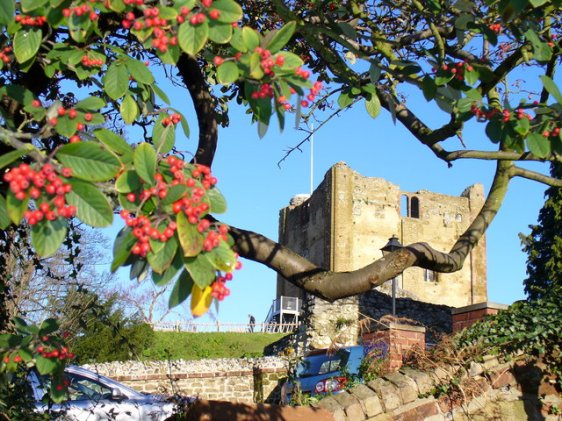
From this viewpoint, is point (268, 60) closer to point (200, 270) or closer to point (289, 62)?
point (289, 62)

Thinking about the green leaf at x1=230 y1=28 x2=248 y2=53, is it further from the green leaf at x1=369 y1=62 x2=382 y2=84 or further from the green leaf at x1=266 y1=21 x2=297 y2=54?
the green leaf at x1=369 y1=62 x2=382 y2=84

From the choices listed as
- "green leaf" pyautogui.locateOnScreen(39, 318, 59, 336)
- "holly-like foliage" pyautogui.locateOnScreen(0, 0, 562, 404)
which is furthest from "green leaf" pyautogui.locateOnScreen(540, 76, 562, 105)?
"green leaf" pyautogui.locateOnScreen(39, 318, 59, 336)

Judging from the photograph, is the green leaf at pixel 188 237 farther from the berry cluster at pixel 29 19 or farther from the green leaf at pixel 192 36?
the berry cluster at pixel 29 19

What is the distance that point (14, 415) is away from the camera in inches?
206

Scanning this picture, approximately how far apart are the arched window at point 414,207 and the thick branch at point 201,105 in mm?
45080

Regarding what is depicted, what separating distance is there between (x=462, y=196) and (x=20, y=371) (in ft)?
156

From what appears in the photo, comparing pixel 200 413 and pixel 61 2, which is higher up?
pixel 61 2

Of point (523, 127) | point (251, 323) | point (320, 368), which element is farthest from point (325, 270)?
point (251, 323)

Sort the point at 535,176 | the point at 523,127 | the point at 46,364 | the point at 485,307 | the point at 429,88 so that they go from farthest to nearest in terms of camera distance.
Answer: the point at 485,307, the point at 535,176, the point at 429,88, the point at 523,127, the point at 46,364

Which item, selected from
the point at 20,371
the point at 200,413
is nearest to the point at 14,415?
the point at 20,371

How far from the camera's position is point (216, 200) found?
263 centimetres

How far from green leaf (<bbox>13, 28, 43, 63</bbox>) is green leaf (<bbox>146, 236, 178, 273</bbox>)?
1.16 m

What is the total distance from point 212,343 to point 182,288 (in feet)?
101

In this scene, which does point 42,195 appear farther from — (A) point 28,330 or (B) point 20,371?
(B) point 20,371
